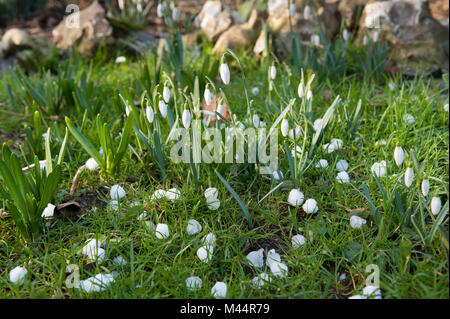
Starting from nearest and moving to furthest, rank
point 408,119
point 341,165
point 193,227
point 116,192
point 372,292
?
point 372,292
point 193,227
point 116,192
point 341,165
point 408,119

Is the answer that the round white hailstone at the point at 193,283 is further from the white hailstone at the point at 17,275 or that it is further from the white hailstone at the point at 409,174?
the white hailstone at the point at 409,174

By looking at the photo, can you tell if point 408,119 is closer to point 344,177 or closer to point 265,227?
point 344,177

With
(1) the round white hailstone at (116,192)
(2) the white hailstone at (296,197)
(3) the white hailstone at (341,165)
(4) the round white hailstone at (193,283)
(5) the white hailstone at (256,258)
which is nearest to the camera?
(4) the round white hailstone at (193,283)

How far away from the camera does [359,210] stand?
191 centimetres

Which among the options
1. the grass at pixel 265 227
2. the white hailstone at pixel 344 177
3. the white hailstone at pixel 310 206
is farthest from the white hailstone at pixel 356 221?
the white hailstone at pixel 344 177

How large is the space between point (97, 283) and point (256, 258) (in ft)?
1.88

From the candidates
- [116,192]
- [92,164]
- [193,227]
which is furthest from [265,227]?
[92,164]

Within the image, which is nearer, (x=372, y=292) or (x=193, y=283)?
(x=372, y=292)

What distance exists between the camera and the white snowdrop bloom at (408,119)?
243 cm

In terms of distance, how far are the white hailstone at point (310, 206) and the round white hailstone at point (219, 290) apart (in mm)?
520

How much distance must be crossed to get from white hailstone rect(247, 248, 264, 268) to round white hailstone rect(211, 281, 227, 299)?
7.2 inches

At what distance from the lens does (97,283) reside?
5.32ft
